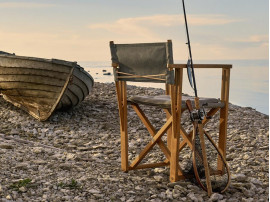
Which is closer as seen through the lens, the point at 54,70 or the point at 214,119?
the point at 54,70

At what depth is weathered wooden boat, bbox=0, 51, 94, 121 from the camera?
375 inches

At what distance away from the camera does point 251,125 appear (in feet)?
33.7

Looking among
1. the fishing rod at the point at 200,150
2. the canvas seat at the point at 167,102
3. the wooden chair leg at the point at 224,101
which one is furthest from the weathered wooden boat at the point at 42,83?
the fishing rod at the point at 200,150

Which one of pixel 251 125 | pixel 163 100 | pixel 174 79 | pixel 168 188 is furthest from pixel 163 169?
pixel 251 125

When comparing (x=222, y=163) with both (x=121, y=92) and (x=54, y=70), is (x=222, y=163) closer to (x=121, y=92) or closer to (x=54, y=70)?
(x=121, y=92)

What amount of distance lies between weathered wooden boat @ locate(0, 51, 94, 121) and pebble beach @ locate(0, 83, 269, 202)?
0.36m

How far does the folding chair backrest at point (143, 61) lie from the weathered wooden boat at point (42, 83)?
13.5ft

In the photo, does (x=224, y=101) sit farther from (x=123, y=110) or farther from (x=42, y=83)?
(x=42, y=83)

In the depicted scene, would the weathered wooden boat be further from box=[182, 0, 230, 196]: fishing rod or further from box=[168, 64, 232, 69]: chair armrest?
box=[182, 0, 230, 196]: fishing rod

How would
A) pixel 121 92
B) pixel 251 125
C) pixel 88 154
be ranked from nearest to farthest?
pixel 121 92, pixel 88 154, pixel 251 125

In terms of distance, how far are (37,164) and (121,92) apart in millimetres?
1596

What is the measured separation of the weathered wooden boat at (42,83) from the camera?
9.53 meters

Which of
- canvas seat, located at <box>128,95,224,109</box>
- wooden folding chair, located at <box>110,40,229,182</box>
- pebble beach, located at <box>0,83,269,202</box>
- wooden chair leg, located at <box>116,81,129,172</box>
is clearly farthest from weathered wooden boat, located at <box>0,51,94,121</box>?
canvas seat, located at <box>128,95,224,109</box>

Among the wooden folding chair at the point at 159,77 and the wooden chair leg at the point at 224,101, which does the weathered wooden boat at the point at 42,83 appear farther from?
the wooden chair leg at the point at 224,101
